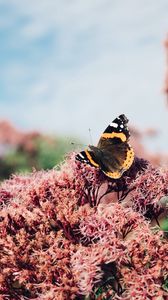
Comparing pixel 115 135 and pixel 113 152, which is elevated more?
pixel 115 135

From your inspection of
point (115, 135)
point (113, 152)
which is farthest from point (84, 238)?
point (115, 135)

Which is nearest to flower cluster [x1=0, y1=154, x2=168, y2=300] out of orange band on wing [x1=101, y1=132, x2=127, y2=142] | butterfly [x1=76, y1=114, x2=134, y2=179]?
butterfly [x1=76, y1=114, x2=134, y2=179]

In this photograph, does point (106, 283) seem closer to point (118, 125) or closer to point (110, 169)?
point (110, 169)

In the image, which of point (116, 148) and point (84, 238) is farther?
point (116, 148)

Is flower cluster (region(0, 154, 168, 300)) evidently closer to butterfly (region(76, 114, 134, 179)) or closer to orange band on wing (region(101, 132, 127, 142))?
butterfly (region(76, 114, 134, 179))

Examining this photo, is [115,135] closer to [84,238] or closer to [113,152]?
[113,152]

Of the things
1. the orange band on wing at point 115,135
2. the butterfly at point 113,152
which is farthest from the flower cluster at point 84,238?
the orange band on wing at point 115,135

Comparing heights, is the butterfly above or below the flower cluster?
above
